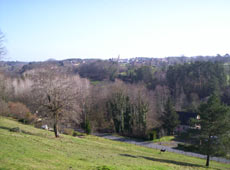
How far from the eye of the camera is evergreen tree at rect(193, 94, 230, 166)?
23312 millimetres

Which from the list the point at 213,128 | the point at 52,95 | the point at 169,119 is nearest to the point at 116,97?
the point at 169,119

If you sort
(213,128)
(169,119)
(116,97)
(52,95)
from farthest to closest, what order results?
(116,97) < (169,119) < (213,128) < (52,95)

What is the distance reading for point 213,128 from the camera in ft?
78.1

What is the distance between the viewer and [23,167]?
9.34 metres

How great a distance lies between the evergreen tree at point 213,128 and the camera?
76.5 feet

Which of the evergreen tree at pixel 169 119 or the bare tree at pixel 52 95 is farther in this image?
the evergreen tree at pixel 169 119

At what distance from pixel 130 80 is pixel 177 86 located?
22694 millimetres

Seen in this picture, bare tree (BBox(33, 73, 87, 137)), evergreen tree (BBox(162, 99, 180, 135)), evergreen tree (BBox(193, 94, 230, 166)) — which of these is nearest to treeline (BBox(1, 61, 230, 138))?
bare tree (BBox(33, 73, 87, 137))

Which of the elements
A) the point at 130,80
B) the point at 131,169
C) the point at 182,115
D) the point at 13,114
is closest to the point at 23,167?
the point at 131,169

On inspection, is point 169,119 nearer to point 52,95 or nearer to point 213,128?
point 213,128

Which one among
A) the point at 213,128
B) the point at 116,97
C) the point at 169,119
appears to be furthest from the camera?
the point at 116,97

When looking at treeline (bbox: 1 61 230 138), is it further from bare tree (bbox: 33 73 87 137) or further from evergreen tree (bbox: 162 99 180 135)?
evergreen tree (bbox: 162 99 180 135)

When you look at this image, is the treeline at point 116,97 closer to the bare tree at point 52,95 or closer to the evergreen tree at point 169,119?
the bare tree at point 52,95

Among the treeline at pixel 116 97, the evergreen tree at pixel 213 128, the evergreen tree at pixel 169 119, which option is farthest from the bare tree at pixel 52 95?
the evergreen tree at pixel 169 119
